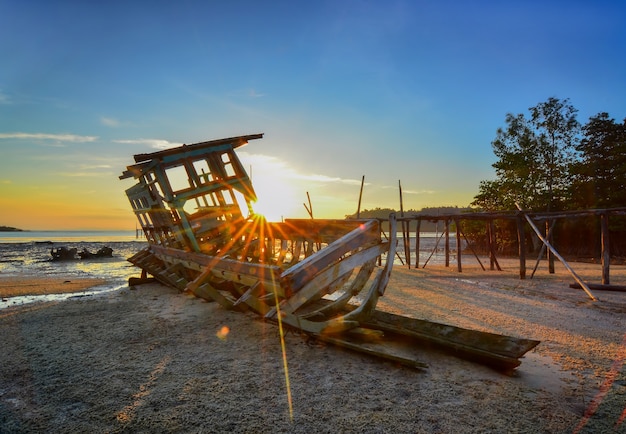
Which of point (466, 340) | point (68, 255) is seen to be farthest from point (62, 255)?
point (466, 340)

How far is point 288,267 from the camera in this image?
851cm

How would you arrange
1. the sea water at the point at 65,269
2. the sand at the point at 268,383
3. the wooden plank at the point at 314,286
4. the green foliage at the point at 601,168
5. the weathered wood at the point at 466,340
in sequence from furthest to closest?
the green foliage at the point at 601,168
the sea water at the point at 65,269
the wooden plank at the point at 314,286
the weathered wood at the point at 466,340
the sand at the point at 268,383

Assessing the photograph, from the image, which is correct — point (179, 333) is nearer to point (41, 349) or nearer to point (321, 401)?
point (41, 349)

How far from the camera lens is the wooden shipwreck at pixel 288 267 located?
188 inches

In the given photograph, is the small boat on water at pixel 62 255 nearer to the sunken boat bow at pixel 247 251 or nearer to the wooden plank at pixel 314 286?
the sunken boat bow at pixel 247 251

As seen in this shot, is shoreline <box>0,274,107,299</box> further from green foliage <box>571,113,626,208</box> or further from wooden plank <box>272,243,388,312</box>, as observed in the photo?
green foliage <box>571,113,626,208</box>

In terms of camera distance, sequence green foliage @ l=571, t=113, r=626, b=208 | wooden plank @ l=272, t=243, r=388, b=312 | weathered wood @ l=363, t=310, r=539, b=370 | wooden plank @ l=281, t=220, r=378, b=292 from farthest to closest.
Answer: green foliage @ l=571, t=113, r=626, b=208
wooden plank @ l=272, t=243, r=388, b=312
wooden plank @ l=281, t=220, r=378, b=292
weathered wood @ l=363, t=310, r=539, b=370

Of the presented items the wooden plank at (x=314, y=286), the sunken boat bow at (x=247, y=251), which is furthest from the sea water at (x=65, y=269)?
the wooden plank at (x=314, y=286)

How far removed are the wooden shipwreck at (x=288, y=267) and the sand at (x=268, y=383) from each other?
12.8 inches

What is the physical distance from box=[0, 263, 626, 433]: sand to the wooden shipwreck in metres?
0.32

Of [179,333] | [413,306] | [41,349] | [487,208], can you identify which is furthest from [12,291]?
[487,208]

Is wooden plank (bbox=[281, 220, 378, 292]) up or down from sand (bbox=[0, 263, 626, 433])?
up

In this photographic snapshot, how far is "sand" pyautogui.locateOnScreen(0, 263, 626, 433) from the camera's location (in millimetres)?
3107

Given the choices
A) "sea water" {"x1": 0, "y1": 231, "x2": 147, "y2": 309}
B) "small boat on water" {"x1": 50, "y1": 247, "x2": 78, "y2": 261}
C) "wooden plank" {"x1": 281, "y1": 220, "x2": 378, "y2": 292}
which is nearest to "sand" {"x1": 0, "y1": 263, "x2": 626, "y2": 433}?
"wooden plank" {"x1": 281, "y1": 220, "x2": 378, "y2": 292}
